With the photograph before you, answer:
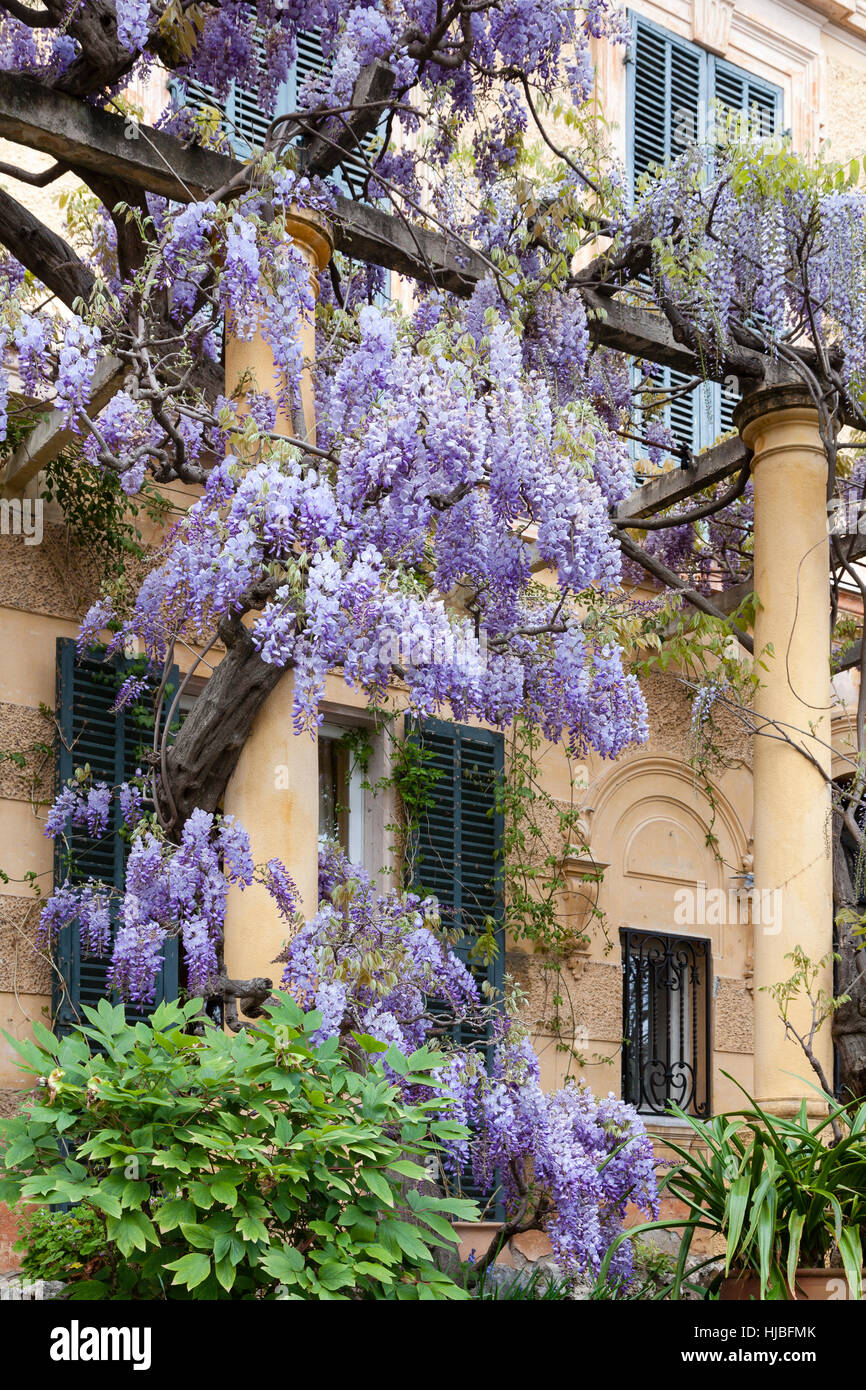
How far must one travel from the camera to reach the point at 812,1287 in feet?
12.6

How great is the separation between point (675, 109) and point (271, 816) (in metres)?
5.95

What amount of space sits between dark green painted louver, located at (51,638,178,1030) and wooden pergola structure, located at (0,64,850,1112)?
31.2 inches

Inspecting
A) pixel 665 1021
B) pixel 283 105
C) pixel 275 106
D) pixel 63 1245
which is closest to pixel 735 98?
pixel 283 105

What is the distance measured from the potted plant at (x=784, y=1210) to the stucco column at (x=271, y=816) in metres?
1.39

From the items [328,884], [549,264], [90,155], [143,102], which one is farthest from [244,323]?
[143,102]

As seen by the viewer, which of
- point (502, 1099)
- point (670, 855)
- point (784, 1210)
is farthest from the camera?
point (670, 855)

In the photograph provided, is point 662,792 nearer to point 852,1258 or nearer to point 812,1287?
point 812,1287

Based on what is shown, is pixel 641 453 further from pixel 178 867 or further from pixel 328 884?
pixel 178 867

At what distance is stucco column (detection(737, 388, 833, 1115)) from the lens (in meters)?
5.60

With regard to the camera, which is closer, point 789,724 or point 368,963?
point 368,963

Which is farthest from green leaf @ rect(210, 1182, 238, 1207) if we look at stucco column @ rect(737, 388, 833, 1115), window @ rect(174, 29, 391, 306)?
window @ rect(174, 29, 391, 306)

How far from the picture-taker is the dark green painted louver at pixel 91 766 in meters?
5.82

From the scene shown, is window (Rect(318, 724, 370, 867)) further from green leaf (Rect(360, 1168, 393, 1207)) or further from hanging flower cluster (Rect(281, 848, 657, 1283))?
green leaf (Rect(360, 1168, 393, 1207))
